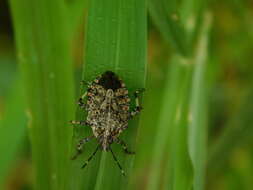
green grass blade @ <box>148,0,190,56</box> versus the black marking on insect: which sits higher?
green grass blade @ <box>148,0,190,56</box>

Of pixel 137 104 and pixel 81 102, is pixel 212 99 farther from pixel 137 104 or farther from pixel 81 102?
pixel 81 102

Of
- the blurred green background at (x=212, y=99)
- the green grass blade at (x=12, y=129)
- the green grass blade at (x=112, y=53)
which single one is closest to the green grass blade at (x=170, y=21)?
the green grass blade at (x=112, y=53)

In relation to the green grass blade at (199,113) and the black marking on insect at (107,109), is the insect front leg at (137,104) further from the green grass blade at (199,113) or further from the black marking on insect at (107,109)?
the green grass blade at (199,113)

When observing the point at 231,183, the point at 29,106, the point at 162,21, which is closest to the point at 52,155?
the point at 29,106

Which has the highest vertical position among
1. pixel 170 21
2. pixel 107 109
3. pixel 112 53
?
pixel 170 21

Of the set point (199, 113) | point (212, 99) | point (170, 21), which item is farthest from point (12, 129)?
point (212, 99)

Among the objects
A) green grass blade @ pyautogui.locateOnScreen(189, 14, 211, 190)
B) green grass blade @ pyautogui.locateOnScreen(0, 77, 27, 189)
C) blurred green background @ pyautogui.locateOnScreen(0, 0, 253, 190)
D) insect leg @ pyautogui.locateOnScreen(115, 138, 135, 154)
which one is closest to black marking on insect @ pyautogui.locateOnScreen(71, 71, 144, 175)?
insect leg @ pyautogui.locateOnScreen(115, 138, 135, 154)

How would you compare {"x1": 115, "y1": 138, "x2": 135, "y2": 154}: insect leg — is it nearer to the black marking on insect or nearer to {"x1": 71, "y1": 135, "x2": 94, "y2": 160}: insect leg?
the black marking on insect
